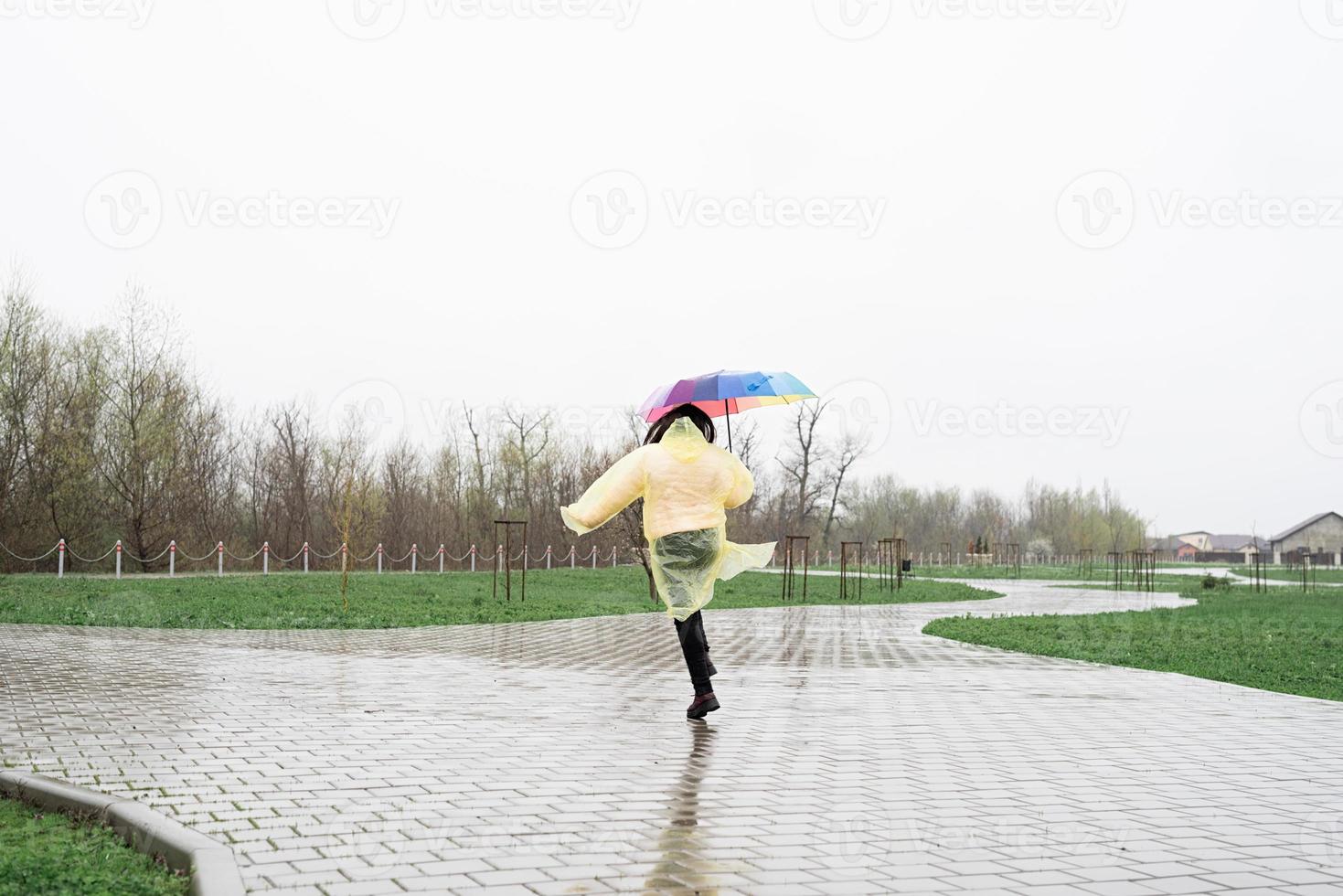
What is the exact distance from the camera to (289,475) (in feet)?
148

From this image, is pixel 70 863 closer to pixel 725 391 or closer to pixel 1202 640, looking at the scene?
pixel 725 391

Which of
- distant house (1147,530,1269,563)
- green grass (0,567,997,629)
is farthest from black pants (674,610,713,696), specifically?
distant house (1147,530,1269,563)

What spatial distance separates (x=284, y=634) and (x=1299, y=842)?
13.1 meters

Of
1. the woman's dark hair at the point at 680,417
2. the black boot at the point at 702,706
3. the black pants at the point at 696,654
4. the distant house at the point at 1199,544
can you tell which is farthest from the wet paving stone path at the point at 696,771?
the distant house at the point at 1199,544

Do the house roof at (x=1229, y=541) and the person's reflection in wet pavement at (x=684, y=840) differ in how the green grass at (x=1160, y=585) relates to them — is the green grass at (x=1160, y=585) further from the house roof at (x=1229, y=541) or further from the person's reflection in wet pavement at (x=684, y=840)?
the house roof at (x=1229, y=541)

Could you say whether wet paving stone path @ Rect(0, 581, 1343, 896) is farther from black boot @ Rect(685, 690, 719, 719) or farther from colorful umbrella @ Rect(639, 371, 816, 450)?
colorful umbrella @ Rect(639, 371, 816, 450)

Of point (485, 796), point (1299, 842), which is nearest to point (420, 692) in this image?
point (485, 796)

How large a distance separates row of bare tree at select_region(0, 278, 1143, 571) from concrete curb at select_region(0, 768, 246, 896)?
16.1 m

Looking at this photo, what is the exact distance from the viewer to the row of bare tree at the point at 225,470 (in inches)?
1328

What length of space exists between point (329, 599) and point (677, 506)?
53.9ft

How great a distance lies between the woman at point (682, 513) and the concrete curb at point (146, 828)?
369 centimetres

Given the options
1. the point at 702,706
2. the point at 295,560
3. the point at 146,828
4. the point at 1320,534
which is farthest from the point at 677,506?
the point at 1320,534

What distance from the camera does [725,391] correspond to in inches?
330

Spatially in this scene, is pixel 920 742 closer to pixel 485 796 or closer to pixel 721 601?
pixel 485 796
